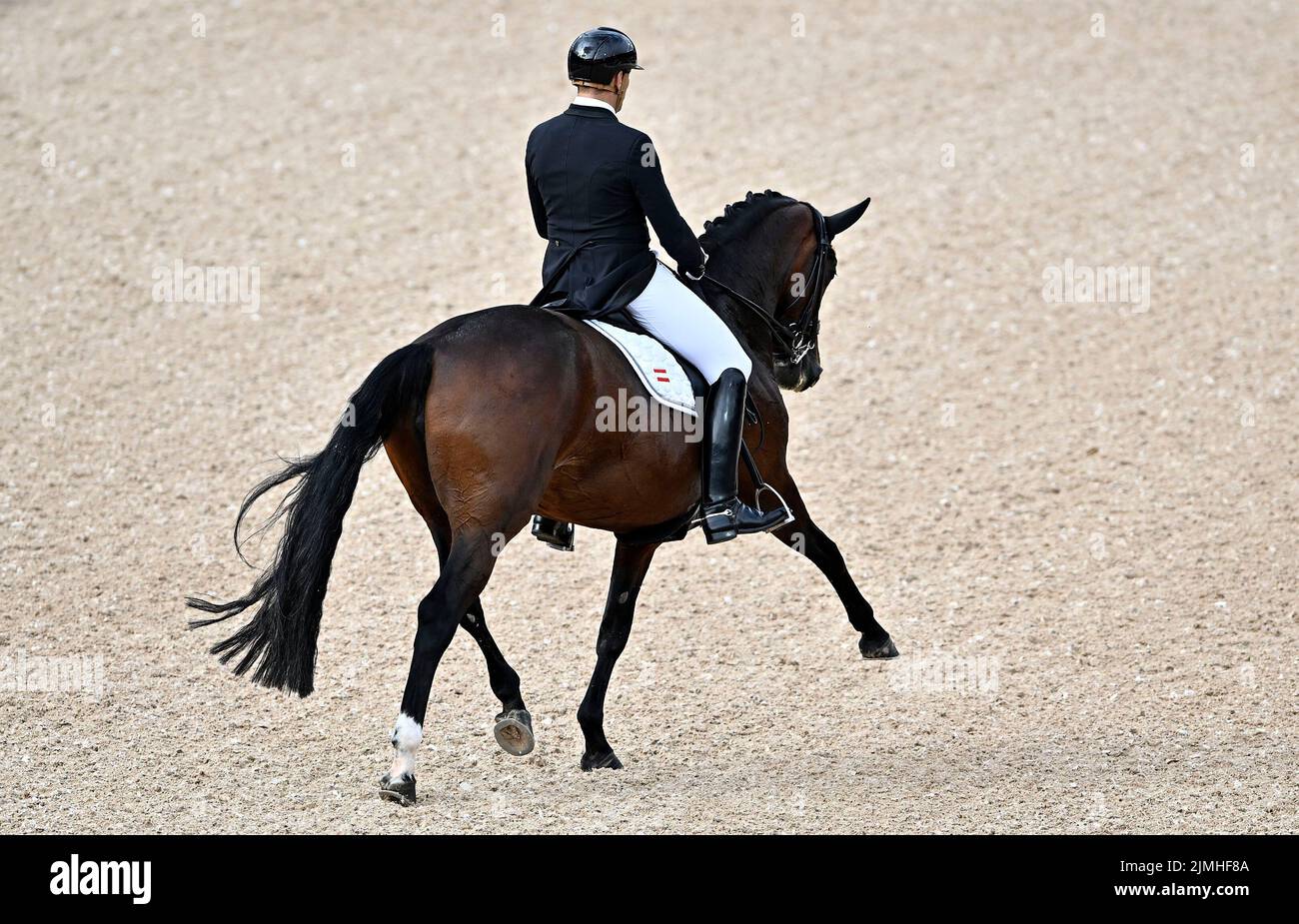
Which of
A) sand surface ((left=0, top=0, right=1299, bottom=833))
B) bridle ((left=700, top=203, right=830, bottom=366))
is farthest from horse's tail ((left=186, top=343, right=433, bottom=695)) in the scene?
bridle ((left=700, top=203, right=830, bottom=366))

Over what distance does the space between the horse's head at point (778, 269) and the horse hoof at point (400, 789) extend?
2.89 meters

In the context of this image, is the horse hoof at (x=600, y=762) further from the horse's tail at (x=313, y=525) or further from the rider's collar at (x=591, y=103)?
the rider's collar at (x=591, y=103)

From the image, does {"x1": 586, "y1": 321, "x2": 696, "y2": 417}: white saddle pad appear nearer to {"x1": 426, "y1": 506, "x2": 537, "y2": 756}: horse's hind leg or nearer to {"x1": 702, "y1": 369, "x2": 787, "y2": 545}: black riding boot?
{"x1": 702, "y1": 369, "x2": 787, "y2": 545}: black riding boot

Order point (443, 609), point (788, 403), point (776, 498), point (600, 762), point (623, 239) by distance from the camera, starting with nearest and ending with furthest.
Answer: point (443, 609) < point (623, 239) < point (600, 762) < point (776, 498) < point (788, 403)

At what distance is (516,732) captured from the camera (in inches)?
276

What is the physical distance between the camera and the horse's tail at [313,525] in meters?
6.23

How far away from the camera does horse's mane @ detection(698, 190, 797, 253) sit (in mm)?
7809

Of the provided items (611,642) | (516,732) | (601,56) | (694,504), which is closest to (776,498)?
(694,504)

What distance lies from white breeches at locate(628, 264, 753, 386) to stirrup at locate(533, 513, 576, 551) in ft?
3.46

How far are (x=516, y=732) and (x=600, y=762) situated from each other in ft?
1.62

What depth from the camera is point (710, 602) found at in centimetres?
972

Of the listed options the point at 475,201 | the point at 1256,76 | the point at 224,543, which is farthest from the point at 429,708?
the point at 1256,76

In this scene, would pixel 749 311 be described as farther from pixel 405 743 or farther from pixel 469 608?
pixel 405 743

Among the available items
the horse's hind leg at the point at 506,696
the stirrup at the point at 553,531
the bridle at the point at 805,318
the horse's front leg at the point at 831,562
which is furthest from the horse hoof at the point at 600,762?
the bridle at the point at 805,318
